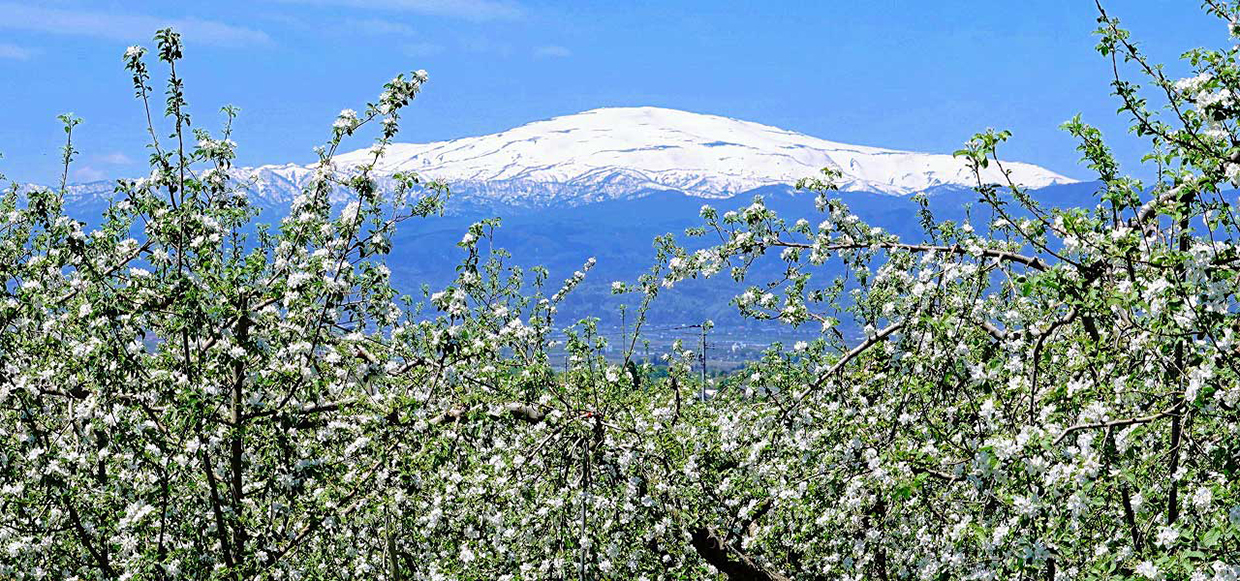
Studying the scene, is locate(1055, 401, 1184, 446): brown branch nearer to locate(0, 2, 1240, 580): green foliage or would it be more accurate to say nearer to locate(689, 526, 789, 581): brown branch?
locate(0, 2, 1240, 580): green foliage

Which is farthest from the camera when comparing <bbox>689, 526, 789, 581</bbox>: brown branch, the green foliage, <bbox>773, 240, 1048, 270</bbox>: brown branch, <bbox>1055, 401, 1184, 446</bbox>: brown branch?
<bbox>689, 526, 789, 581</bbox>: brown branch

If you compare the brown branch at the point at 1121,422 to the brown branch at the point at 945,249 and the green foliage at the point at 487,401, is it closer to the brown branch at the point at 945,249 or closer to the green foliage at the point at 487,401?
the green foliage at the point at 487,401

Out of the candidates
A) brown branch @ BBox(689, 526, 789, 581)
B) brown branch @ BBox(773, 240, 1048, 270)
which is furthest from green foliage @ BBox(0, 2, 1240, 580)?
brown branch @ BBox(689, 526, 789, 581)

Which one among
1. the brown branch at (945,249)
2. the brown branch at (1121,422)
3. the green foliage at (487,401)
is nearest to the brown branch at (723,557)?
the green foliage at (487,401)

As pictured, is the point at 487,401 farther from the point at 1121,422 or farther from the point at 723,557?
the point at 723,557

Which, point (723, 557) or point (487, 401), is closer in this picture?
point (487, 401)

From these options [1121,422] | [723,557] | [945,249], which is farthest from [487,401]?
[723,557]

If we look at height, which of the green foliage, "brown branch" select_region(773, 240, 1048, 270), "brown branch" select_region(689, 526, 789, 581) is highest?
"brown branch" select_region(773, 240, 1048, 270)

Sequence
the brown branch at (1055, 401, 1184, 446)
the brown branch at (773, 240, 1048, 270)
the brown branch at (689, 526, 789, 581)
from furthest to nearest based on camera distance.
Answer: the brown branch at (689, 526, 789, 581) → the brown branch at (773, 240, 1048, 270) → the brown branch at (1055, 401, 1184, 446)

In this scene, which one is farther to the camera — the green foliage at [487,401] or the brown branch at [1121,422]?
the green foliage at [487,401]

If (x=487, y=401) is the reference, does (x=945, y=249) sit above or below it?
above

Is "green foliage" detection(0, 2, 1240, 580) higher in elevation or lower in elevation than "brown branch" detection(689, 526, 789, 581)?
higher

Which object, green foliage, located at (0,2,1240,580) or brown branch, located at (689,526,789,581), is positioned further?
brown branch, located at (689,526,789,581)

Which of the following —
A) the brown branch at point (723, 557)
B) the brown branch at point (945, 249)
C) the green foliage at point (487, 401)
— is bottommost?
the brown branch at point (723, 557)
